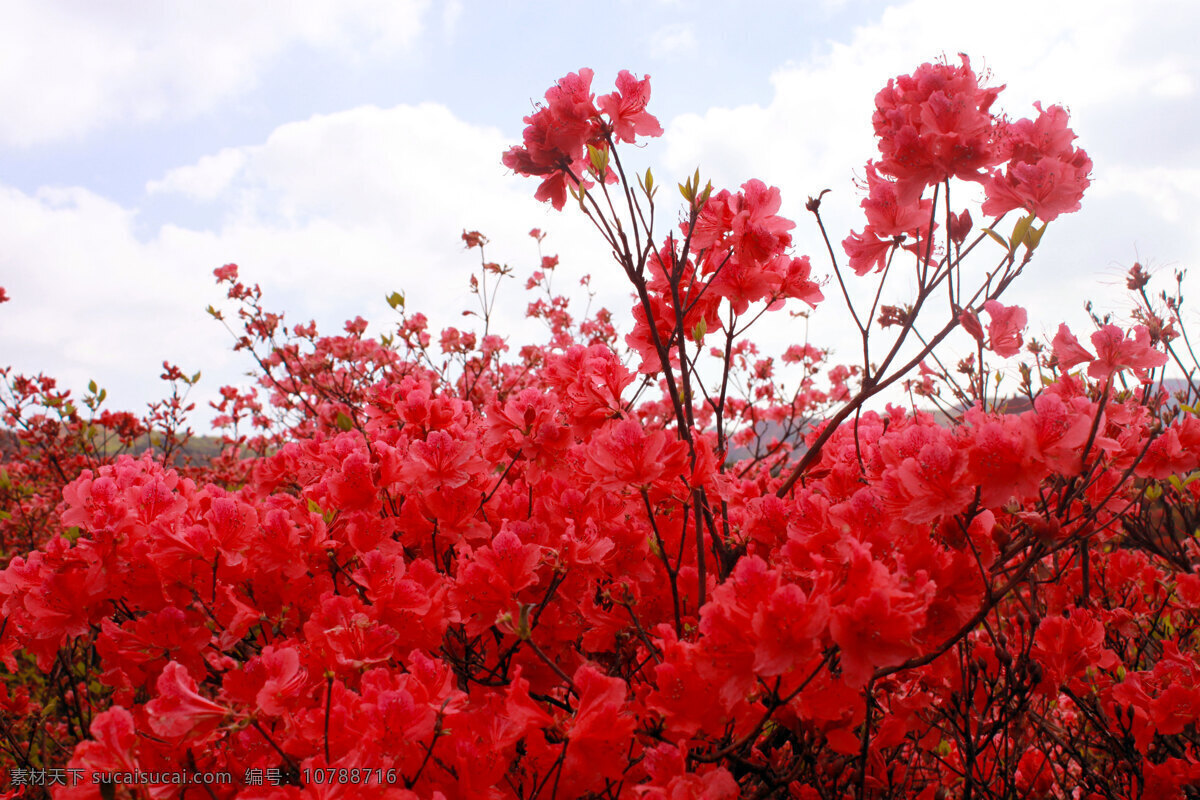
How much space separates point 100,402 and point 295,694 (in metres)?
4.10

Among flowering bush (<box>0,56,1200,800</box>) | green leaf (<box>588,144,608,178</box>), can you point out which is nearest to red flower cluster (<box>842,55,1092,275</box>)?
flowering bush (<box>0,56,1200,800</box>)

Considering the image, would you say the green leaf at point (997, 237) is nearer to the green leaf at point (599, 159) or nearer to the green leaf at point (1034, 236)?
the green leaf at point (1034, 236)

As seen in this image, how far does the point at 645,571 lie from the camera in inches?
70.2

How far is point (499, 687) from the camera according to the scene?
1693mm

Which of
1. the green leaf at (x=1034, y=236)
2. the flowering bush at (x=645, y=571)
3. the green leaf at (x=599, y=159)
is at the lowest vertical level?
the flowering bush at (x=645, y=571)

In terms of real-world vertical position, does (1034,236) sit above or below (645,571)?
above

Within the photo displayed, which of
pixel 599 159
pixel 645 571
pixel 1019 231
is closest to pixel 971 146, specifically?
pixel 1019 231

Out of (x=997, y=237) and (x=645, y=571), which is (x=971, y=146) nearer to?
(x=997, y=237)

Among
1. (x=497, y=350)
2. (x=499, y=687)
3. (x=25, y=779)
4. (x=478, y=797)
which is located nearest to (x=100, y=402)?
(x=497, y=350)

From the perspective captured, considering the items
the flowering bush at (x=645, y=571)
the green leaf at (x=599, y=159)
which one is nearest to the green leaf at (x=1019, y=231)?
the flowering bush at (x=645, y=571)

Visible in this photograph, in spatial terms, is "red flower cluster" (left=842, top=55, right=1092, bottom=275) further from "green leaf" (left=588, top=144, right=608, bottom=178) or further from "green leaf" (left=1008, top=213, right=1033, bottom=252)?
"green leaf" (left=588, top=144, right=608, bottom=178)

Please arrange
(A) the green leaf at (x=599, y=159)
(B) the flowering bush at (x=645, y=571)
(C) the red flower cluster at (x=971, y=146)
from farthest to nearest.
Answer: (A) the green leaf at (x=599, y=159)
(C) the red flower cluster at (x=971, y=146)
(B) the flowering bush at (x=645, y=571)

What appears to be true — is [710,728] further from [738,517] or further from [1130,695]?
[1130,695]

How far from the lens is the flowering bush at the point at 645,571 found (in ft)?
4.01
